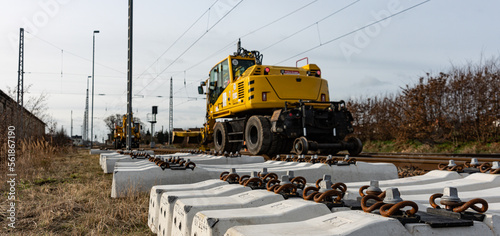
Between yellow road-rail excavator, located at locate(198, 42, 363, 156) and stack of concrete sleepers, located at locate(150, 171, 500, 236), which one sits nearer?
stack of concrete sleepers, located at locate(150, 171, 500, 236)

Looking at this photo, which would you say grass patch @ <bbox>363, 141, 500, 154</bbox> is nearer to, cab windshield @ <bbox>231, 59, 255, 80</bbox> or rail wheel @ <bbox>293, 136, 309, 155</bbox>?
rail wheel @ <bbox>293, 136, 309, 155</bbox>

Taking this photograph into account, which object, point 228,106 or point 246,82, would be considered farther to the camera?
point 228,106

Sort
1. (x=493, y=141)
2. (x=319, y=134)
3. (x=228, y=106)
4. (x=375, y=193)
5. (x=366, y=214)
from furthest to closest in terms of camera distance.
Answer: (x=493, y=141), (x=228, y=106), (x=319, y=134), (x=375, y=193), (x=366, y=214)

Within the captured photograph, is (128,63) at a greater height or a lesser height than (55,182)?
greater

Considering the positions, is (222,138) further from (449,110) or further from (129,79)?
(449,110)

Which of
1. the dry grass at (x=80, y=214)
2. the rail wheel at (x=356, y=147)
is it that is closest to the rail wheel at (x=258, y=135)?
the rail wheel at (x=356, y=147)

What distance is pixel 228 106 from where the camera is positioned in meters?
12.7

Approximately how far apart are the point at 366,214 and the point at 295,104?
9310 mm

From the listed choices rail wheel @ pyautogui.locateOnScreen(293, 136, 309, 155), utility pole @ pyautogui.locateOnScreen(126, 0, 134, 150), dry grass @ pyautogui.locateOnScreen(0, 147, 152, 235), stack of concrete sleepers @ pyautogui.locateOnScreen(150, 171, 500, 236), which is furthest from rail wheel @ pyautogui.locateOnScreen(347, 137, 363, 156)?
stack of concrete sleepers @ pyautogui.locateOnScreen(150, 171, 500, 236)

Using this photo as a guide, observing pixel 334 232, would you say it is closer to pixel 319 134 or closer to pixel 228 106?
pixel 319 134

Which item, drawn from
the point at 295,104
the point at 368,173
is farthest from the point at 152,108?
the point at 368,173

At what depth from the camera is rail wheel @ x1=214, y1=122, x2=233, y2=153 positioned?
13.2 m

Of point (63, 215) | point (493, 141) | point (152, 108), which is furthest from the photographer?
point (152, 108)

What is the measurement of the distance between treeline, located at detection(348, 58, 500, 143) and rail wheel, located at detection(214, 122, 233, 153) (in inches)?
381
